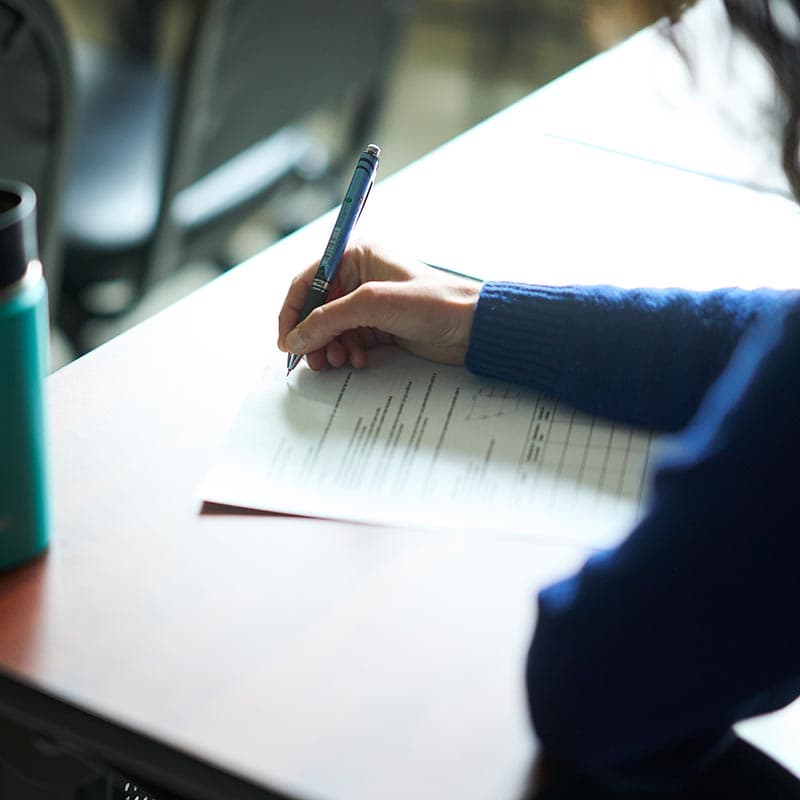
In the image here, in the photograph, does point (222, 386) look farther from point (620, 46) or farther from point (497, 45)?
point (497, 45)

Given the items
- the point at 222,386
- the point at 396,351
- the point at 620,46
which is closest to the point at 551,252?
the point at 396,351

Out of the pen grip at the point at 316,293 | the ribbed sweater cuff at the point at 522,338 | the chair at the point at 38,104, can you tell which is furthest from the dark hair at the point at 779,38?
the chair at the point at 38,104

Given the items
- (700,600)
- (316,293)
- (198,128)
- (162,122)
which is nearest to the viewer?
(700,600)

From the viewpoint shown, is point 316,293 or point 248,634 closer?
point 248,634

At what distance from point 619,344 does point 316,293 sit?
23 centimetres

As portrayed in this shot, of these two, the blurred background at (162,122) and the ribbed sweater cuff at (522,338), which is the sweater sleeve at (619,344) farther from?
the blurred background at (162,122)

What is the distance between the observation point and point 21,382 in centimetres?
64

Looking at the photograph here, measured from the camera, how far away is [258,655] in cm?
64

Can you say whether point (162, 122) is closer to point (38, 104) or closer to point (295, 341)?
point (38, 104)

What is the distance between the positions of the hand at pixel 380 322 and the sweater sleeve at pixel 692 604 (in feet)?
0.99

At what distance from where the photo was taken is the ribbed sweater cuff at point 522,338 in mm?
866

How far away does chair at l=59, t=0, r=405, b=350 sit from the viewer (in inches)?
67.7

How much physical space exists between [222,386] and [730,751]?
0.42 m

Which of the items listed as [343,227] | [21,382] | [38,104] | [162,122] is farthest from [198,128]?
[21,382]
